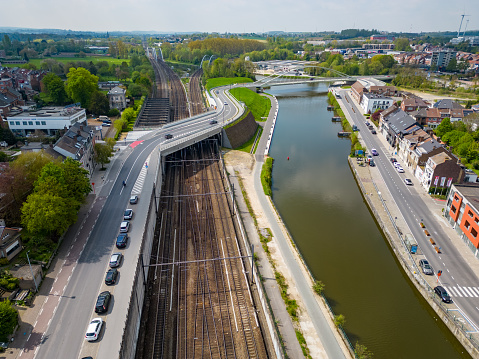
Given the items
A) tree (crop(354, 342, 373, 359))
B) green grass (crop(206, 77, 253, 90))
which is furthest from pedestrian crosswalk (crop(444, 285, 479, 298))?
green grass (crop(206, 77, 253, 90))

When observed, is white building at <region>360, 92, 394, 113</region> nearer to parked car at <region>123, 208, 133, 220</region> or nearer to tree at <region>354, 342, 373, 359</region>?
parked car at <region>123, 208, 133, 220</region>

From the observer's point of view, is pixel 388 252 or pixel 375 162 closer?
pixel 388 252

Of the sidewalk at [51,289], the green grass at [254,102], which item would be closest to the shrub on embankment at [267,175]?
the sidewalk at [51,289]

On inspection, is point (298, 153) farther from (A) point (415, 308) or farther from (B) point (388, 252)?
(A) point (415, 308)

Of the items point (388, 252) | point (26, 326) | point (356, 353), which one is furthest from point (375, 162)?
point (26, 326)

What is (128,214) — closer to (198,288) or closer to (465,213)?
(198,288)

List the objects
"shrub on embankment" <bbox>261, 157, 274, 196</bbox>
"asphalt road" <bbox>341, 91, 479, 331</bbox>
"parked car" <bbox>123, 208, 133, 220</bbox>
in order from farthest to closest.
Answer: "shrub on embankment" <bbox>261, 157, 274, 196</bbox>
"parked car" <bbox>123, 208, 133, 220</bbox>
"asphalt road" <bbox>341, 91, 479, 331</bbox>

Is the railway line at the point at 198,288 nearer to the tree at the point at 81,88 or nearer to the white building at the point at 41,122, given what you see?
the white building at the point at 41,122

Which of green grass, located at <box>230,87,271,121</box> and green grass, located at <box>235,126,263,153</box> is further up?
green grass, located at <box>230,87,271,121</box>
